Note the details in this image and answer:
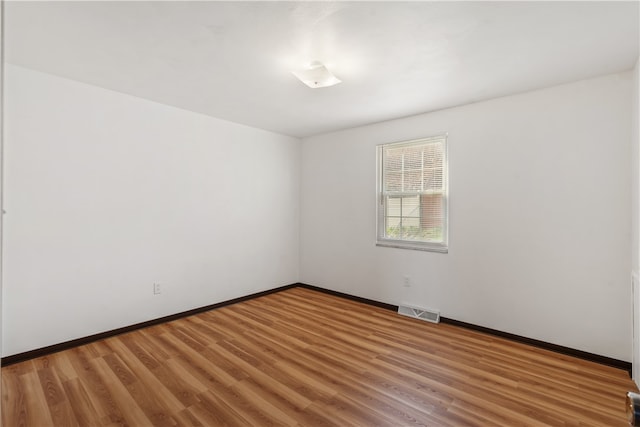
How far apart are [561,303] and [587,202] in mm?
Answer: 939

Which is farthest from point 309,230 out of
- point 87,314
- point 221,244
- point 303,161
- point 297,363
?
point 87,314

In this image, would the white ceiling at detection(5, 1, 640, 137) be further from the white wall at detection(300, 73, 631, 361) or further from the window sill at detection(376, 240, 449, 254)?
the window sill at detection(376, 240, 449, 254)

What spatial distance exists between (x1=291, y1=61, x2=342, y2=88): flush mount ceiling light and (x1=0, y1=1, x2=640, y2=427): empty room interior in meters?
0.01

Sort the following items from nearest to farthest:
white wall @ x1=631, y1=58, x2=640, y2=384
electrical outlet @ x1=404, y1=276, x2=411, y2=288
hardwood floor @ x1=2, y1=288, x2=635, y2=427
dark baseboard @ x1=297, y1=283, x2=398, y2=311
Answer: hardwood floor @ x1=2, y1=288, x2=635, y2=427, white wall @ x1=631, y1=58, x2=640, y2=384, electrical outlet @ x1=404, y1=276, x2=411, y2=288, dark baseboard @ x1=297, y1=283, x2=398, y2=311

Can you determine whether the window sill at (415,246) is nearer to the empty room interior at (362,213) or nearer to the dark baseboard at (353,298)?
the empty room interior at (362,213)

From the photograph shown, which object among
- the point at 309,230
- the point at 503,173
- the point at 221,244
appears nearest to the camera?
the point at 503,173

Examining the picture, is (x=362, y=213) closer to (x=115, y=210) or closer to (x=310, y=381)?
(x=310, y=381)

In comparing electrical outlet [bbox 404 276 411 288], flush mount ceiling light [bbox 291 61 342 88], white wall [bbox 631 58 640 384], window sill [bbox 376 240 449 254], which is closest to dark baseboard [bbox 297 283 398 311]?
electrical outlet [bbox 404 276 411 288]

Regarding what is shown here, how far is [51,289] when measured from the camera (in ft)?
9.41

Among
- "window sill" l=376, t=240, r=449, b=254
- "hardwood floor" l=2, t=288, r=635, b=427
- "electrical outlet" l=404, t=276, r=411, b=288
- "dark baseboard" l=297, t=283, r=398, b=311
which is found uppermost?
"window sill" l=376, t=240, r=449, b=254

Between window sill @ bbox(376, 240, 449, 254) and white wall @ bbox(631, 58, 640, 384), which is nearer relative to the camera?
white wall @ bbox(631, 58, 640, 384)

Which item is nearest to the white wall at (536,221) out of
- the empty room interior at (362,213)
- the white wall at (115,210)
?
the empty room interior at (362,213)

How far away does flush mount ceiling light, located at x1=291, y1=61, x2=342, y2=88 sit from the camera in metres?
2.58

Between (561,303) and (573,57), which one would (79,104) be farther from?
(561,303)
